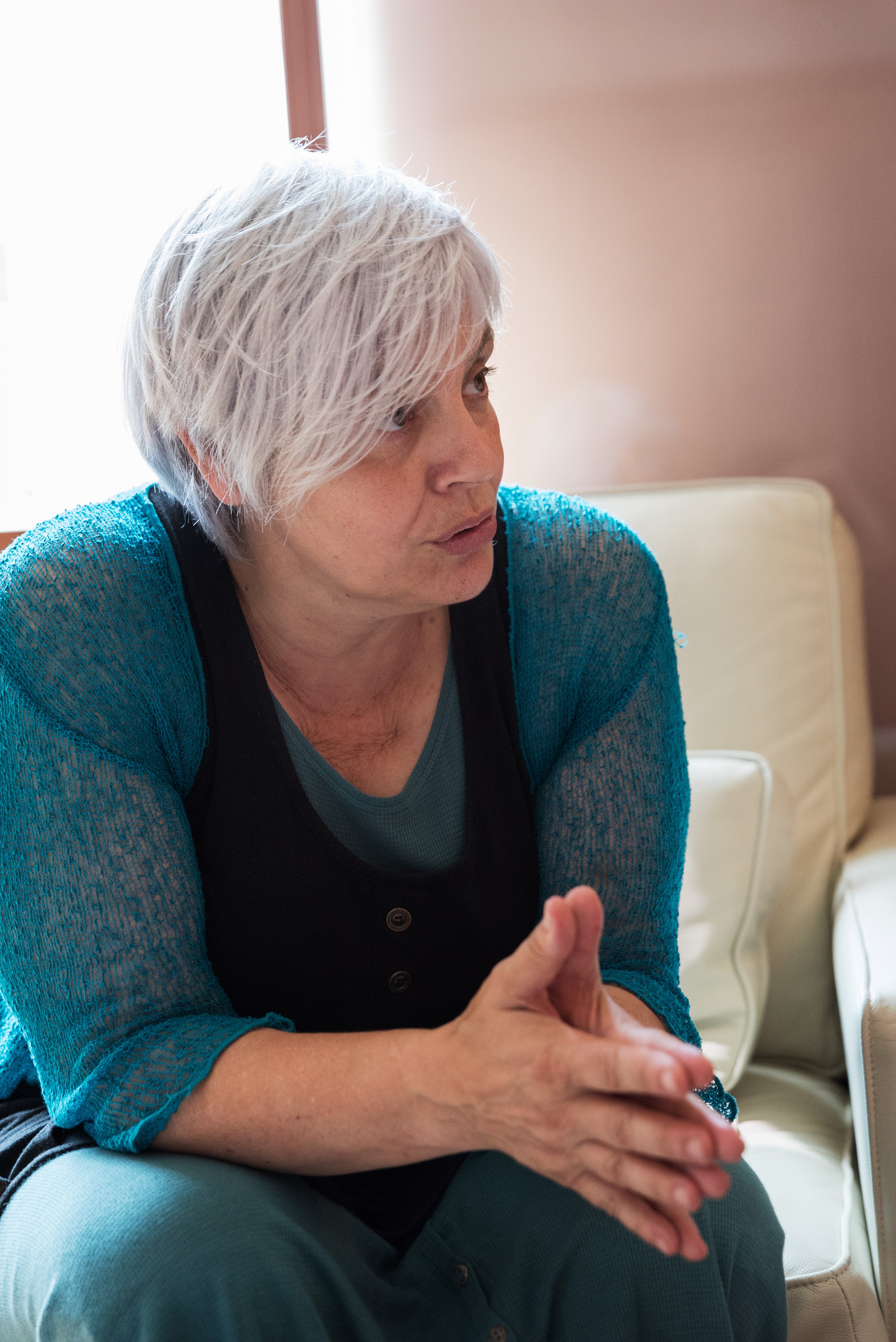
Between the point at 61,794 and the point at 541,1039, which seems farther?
the point at 61,794

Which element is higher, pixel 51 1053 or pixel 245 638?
pixel 245 638

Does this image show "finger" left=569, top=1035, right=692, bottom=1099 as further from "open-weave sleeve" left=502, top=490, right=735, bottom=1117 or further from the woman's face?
the woman's face

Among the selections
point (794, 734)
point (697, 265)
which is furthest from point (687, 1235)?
point (697, 265)

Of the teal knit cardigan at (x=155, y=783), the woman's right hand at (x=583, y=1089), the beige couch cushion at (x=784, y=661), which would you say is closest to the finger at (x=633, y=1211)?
the woman's right hand at (x=583, y=1089)

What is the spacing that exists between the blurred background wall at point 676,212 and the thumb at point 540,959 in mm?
1125

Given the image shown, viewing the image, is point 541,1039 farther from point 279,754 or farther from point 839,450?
point 839,450

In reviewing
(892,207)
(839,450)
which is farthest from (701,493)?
(892,207)

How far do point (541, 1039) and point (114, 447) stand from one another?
4.41 feet

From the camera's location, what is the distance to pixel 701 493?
59.2 inches

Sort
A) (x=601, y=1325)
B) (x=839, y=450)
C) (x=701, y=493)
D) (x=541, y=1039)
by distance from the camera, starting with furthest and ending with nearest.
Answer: (x=839, y=450) → (x=701, y=493) → (x=601, y=1325) → (x=541, y=1039)

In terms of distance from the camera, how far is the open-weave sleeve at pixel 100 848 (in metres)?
0.81

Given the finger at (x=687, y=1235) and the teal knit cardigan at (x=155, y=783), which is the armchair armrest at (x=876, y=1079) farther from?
the finger at (x=687, y=1235)

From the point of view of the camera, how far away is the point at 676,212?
1.63m

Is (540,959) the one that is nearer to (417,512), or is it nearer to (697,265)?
(417,512)
